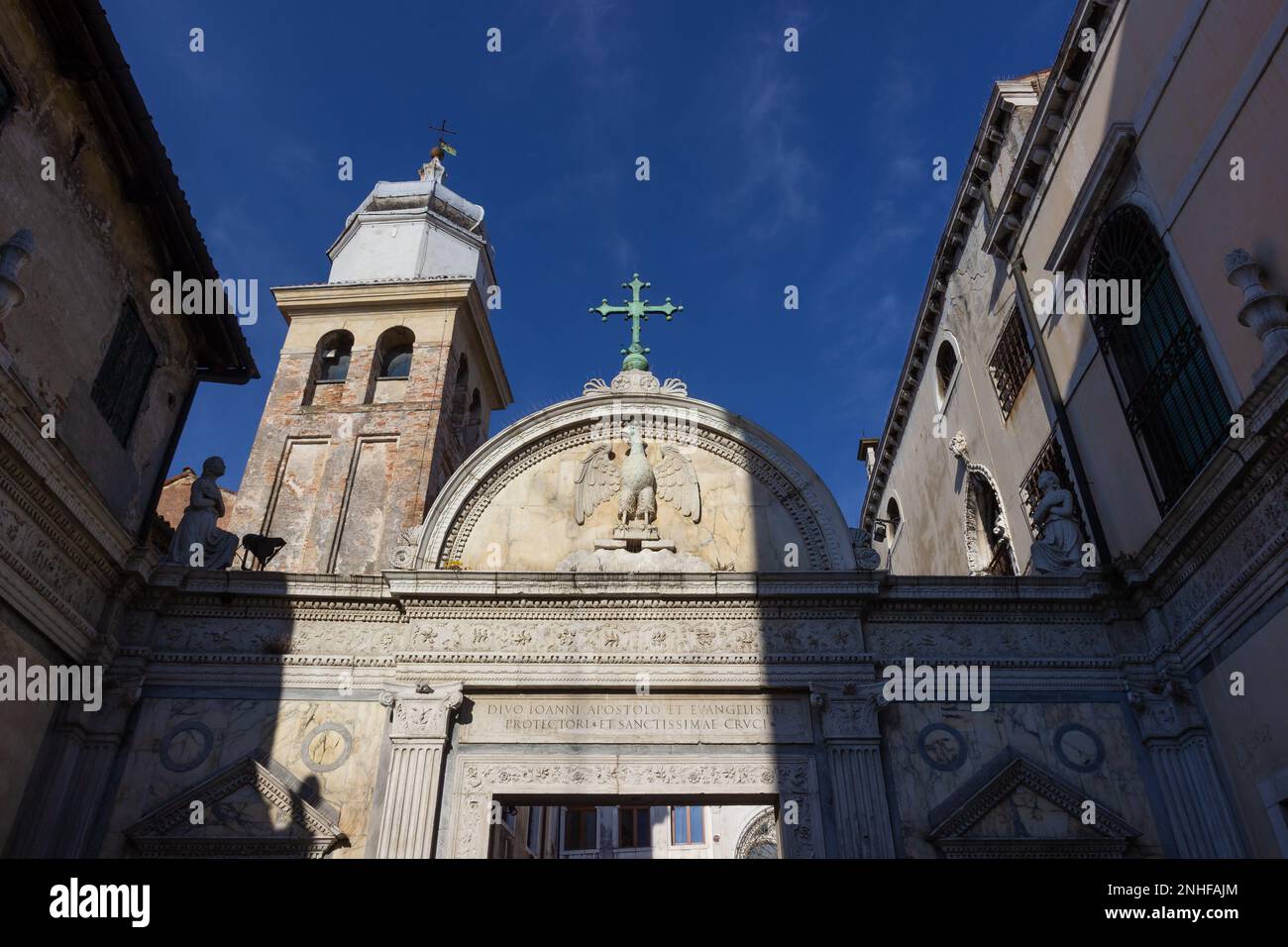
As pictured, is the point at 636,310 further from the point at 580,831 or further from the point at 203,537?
the point at 580,831

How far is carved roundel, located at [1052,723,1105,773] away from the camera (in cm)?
1009

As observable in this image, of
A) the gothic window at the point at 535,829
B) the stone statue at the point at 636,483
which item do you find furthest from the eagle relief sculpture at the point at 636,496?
the gothic window at the point at 535,829

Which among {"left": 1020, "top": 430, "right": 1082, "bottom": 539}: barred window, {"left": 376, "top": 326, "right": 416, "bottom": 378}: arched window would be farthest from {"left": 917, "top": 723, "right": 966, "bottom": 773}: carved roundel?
{"left": 376, "top": 326, "right": 416, "bottom": 378}: arched window

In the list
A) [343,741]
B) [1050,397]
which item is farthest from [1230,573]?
[343,741]

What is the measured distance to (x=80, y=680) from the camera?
9914 millimetres

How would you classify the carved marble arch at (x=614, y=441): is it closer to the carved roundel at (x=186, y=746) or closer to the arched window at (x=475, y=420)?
the carved roundel at (x=186, y=746)

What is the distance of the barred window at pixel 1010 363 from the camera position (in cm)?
1490

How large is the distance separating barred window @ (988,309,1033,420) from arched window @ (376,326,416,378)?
13.4 meters

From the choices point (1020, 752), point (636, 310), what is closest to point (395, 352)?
point (636, 310)

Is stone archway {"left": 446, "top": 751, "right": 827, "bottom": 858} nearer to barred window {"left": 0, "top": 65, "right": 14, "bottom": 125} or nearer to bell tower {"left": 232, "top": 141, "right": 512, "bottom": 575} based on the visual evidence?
bell tower {"left": 232, "top": 141, "right": 512, "bottom": 575}

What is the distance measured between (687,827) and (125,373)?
85.4 feet

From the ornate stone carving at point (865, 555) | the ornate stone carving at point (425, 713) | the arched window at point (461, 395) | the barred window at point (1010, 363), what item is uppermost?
the arched window at point (461, 395)

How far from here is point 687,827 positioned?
107 feet

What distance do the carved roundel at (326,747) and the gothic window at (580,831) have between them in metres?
22.8
